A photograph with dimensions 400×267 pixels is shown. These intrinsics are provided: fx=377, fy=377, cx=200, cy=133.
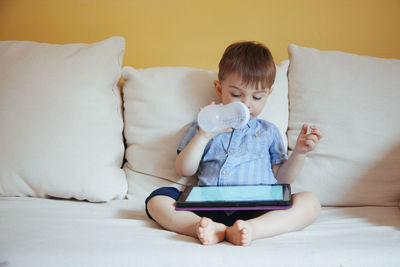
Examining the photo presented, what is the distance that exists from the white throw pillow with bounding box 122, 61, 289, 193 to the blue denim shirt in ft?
0.28

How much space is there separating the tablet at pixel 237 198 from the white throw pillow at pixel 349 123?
0.95 feet

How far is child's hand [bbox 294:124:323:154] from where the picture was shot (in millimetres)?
1102

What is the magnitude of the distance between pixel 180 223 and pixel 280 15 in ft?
3.57

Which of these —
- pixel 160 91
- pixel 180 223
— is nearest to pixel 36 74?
pixel 160 91

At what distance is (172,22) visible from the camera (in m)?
1.64

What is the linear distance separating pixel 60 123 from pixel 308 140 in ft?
2.59

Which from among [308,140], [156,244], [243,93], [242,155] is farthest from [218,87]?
[156,244]

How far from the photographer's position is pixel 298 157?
1163 mm

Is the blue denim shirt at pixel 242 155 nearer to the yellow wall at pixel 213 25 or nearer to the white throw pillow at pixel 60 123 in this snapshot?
the white throw pillow at pixel 60 123

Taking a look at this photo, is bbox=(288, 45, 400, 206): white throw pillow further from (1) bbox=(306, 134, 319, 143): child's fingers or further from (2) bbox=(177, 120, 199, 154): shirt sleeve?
(2) bbox=(177, 120, 199, 154): shirt sleeve

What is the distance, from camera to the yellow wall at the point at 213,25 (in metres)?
1.64

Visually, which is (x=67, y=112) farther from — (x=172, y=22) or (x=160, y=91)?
(x=172, y=22)

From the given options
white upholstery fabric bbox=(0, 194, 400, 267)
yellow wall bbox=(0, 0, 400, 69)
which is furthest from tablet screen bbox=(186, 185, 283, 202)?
yellow wall bbox=(0, 0, 400, 69)

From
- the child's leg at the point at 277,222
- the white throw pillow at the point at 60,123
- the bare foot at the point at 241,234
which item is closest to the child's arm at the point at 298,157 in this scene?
the child's leg at the point at 277,222
